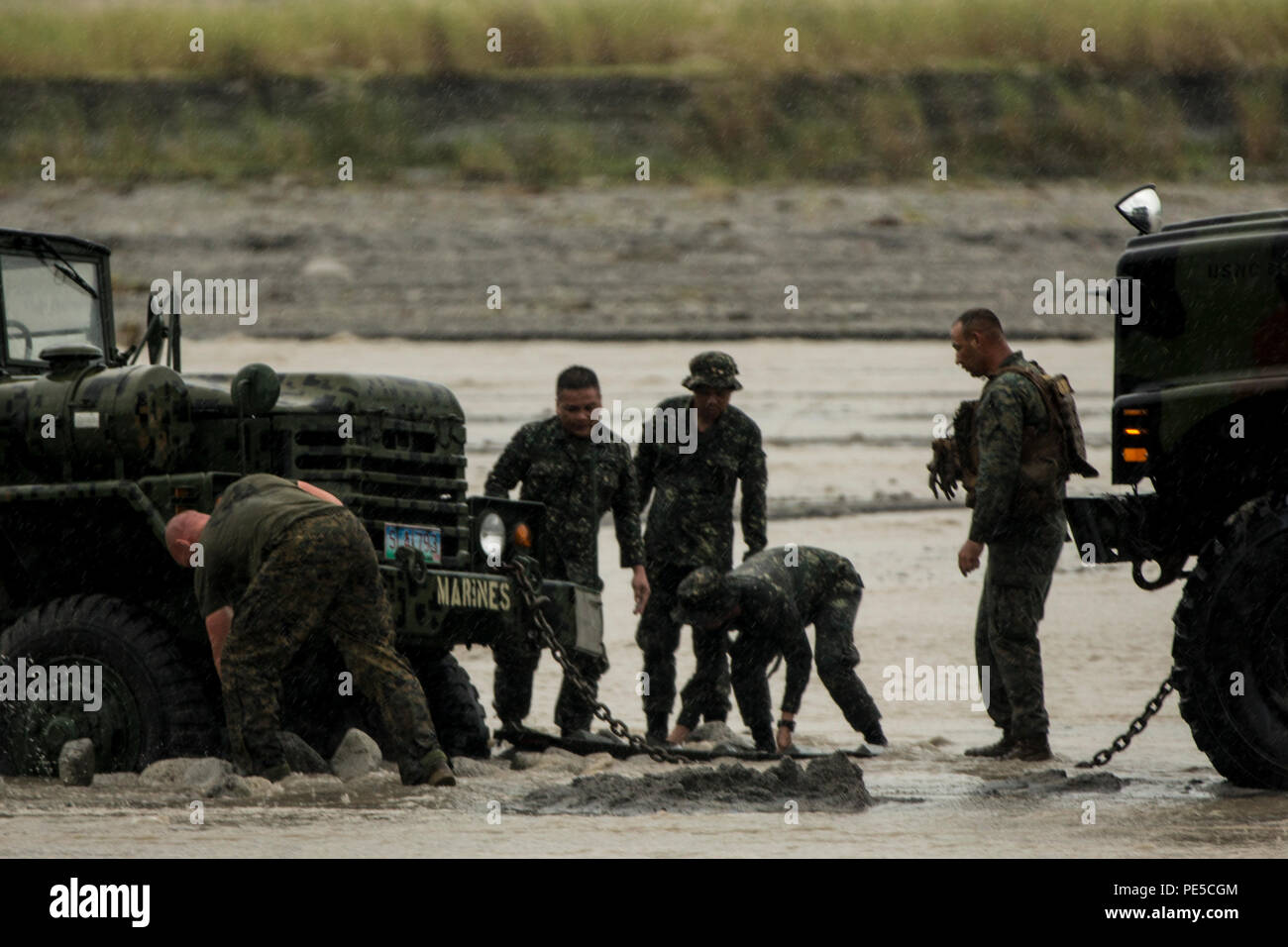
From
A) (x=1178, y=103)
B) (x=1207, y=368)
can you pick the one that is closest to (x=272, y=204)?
(x=1178, y=103)

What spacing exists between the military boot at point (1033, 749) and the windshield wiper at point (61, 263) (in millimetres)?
4357

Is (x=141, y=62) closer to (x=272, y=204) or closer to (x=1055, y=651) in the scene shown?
(x=272, y=204)

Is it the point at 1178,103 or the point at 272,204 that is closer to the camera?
the point at 272,204

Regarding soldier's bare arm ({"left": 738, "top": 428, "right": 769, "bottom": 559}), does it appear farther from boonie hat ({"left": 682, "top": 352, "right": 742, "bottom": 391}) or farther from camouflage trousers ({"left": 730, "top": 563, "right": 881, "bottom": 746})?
camouflage trousers ({"left": 730, "top": 563, "right": 881, "bottom": 746})

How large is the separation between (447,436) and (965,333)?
213 centimetres

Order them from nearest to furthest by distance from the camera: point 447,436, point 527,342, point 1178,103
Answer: point 447,436, point 527,342, point 1178,103

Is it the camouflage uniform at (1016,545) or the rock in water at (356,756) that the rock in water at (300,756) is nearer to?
the rock in water at (356,756)

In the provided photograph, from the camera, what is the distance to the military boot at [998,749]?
Result: 902 centimetres

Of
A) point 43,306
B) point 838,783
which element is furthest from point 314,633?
point 43,306

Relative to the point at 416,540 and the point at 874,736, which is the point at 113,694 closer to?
the point at 416,540

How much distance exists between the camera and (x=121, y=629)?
316 inches

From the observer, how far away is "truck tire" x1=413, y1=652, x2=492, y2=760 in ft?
29.7

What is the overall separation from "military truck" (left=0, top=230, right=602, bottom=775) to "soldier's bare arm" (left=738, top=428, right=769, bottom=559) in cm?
130

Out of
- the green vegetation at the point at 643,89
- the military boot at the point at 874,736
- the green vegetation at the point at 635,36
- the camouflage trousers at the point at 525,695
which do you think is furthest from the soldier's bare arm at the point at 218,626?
the green vegetation at the point at 635,36
